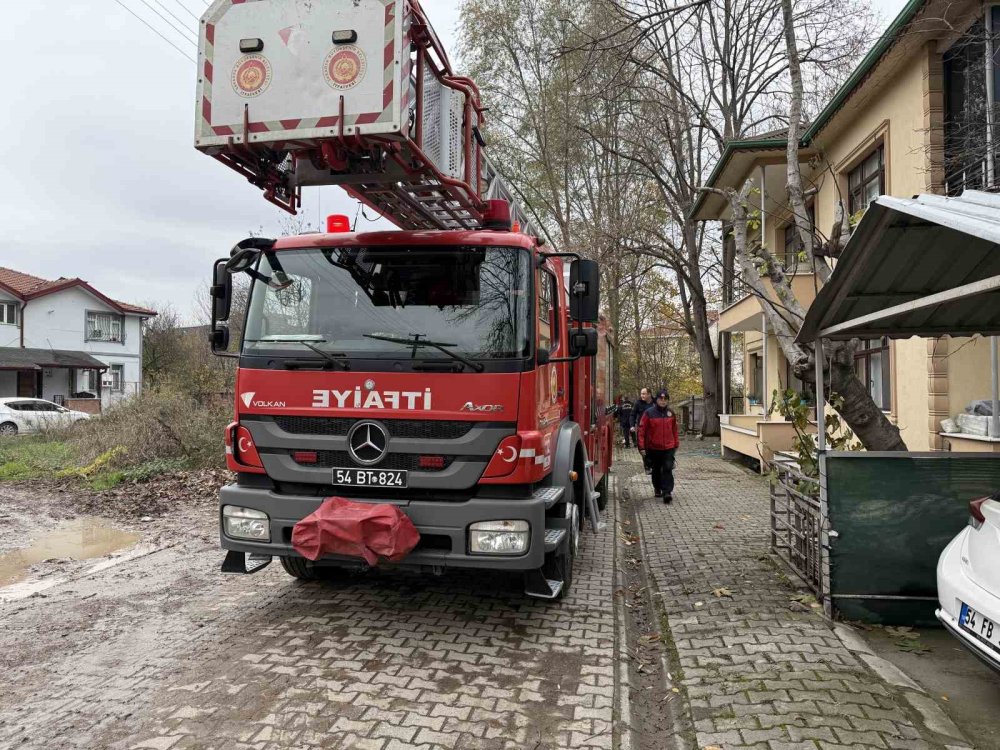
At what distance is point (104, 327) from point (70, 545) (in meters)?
31.7

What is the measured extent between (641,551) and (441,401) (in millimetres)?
3950

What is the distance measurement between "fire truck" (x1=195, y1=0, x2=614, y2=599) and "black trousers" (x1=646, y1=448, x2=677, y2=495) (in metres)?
5.46

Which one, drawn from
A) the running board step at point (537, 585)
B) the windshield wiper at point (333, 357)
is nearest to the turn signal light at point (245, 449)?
the windshield wiper at point (333, 357)

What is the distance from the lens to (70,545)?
24.4 feet

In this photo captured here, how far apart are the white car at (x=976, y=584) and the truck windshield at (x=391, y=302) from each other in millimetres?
2639

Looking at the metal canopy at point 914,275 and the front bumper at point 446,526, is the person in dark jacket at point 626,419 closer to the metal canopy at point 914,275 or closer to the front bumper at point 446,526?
the metal canopy at point 914,275

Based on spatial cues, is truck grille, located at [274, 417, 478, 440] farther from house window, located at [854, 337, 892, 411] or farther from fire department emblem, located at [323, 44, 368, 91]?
A: house window, located at [854, 337, 892, 411]

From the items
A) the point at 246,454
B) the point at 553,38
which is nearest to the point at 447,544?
the point at 246,454

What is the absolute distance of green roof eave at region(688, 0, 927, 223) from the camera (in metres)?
8.00

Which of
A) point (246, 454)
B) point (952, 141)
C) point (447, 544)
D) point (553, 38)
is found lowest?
point (447, 544)

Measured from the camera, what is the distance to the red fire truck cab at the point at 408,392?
13.6 ft

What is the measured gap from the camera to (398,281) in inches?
178

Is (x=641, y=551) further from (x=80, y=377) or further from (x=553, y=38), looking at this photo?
(x=80, y=377)

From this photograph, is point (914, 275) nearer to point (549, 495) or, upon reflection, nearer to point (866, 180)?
point (549, 495)
